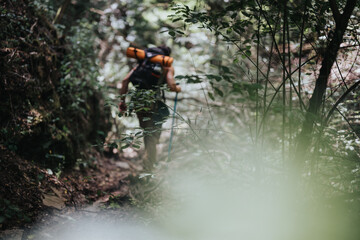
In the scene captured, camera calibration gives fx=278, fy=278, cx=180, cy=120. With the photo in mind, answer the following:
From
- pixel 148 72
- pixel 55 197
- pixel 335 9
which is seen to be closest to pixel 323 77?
pixel 335 9

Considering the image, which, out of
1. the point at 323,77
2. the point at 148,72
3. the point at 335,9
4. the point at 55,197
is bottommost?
the point at 55,197

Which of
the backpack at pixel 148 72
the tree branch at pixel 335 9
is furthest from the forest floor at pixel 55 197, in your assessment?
the tree branch at pixel 335 9

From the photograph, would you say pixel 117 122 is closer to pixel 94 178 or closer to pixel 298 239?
pixel 94 178

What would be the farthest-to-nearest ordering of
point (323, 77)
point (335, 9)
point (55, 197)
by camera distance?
1. point (55, 197)
2. point (323, 77)
3. point (335, 9)

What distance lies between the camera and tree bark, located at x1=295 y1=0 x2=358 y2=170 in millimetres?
2533

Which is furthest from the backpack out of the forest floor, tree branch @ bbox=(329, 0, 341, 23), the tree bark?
tree branch @ bbox=(329, 0, 341, 23)

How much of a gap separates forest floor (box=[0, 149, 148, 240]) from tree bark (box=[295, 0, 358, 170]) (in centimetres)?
236

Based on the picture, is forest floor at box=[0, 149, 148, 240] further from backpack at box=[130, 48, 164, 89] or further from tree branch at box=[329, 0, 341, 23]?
tree branch at box=[329, 0, 341, 23]

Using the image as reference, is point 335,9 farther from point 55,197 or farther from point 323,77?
point 55,197

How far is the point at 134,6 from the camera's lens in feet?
29.8

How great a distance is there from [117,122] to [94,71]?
234cm

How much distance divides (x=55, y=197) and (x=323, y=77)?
11.1 feet

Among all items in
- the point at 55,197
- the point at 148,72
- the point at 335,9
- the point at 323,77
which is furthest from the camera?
the point at 148,72

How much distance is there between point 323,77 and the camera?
2719 millimetres
